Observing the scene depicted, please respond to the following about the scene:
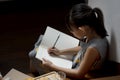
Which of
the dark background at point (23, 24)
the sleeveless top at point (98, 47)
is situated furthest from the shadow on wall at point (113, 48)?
the dark background at point (23, 24)

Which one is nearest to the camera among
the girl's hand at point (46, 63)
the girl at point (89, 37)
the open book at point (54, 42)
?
the girl at point (89, 37)

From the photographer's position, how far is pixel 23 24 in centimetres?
270

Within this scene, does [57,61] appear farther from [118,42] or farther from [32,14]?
[32,14]

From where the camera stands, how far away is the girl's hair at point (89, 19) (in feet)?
4.77

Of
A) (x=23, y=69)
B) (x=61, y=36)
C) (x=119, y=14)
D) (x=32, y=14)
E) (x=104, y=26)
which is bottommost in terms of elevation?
(x=23, y=69)

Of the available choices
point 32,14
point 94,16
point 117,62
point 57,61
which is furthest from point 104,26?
point 32,14

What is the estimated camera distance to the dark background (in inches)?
91.8

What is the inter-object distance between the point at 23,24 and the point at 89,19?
135cm

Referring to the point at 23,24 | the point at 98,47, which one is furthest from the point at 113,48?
the point at 23,24

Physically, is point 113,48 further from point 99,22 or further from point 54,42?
point 54,42

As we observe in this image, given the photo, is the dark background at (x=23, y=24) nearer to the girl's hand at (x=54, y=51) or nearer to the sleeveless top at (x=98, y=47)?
the girl's hand at (x=54, y=51)

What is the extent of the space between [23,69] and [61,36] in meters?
0.62

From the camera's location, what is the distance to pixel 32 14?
9.22 feet

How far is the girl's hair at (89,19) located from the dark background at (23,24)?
0.86 metres
